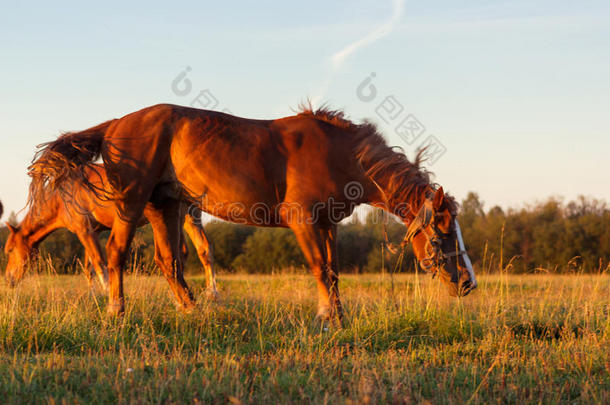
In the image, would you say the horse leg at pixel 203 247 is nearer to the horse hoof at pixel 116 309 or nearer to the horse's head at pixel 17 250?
the horse hoof at pixel 116 309

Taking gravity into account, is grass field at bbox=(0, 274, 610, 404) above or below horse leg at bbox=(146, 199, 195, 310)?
below

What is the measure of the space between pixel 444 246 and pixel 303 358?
2.39 meters

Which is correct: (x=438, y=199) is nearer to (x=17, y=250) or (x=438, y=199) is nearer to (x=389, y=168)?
(x=389, y=168)

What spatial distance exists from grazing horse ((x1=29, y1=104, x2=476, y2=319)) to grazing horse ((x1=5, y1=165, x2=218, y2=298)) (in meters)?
1.59

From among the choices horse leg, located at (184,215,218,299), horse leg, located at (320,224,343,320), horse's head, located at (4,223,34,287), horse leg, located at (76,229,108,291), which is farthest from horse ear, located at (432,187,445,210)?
horse's head, located at (4,223,34,287)

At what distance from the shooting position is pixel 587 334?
5.68m

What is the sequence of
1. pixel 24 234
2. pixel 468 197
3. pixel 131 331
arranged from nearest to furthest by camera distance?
pixel 131 331
pixel 24 234
pixel 468 197

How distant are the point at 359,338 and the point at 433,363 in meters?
1.15

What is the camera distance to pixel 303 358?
14.6ft

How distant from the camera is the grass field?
3.59m

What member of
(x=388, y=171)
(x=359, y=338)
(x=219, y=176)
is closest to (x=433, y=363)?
(x=359, y=338)

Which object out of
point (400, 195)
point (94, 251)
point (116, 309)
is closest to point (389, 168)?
point (400, 195)

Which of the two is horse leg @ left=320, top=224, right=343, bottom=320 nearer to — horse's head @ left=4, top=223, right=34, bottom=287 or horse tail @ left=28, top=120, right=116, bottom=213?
horse tail @ left=28, top=120, right=116, bottom=213

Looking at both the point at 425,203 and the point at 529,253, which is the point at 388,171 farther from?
the point at 529,253
